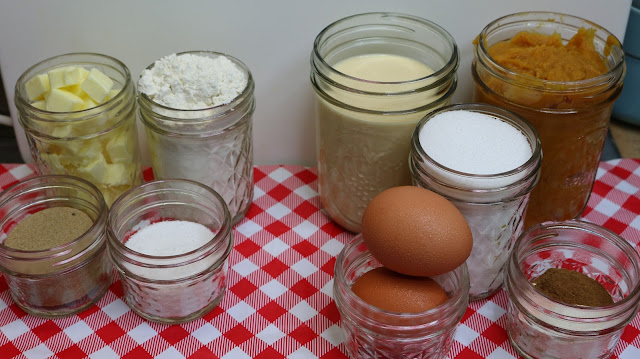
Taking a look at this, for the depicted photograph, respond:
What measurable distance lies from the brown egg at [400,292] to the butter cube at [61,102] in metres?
0.61

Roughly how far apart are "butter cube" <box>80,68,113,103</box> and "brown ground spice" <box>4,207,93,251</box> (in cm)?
21

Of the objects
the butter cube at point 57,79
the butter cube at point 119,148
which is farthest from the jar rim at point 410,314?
the butter cube at point 57,79

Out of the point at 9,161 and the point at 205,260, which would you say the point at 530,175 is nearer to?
the point at 205,260

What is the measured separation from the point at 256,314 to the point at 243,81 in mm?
420

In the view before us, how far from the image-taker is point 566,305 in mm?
1068

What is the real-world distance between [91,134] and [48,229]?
0.62 feet

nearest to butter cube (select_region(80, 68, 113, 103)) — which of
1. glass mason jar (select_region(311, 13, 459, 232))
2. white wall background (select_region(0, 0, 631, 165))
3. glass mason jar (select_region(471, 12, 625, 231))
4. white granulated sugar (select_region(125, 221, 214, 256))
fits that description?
white wall background (select_region(0, 0, 631, 165))

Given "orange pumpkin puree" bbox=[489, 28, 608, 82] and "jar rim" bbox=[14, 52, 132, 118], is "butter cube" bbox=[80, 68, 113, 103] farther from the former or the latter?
"orange pumpkin puree" bbox=[489, 28, 608, 82]

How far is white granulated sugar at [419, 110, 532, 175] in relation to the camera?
1.12 m

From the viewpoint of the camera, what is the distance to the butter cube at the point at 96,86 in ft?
4.27

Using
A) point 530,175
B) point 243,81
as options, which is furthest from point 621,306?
point 243,81

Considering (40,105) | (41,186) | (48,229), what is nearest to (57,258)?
(48,229)

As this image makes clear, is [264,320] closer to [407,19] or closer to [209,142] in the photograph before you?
[209,142]

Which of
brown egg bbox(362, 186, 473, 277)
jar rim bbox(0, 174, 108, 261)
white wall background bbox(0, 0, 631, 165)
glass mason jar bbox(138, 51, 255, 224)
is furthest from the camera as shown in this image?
white wall background bbox(0, 0, 631, 165)
